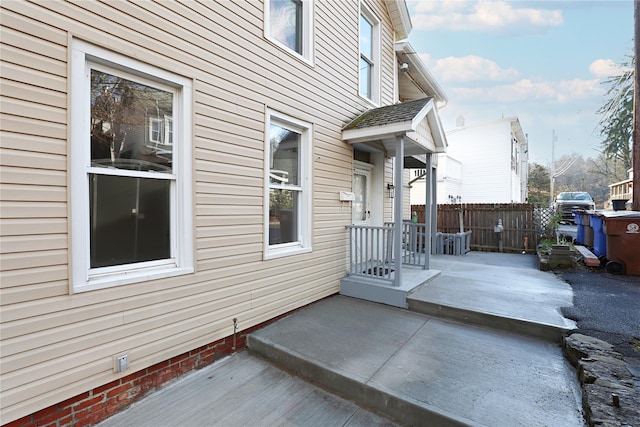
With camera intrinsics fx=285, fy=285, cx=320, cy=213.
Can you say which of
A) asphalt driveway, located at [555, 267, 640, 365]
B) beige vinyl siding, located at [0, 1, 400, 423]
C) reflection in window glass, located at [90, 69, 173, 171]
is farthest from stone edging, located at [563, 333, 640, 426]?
A: reflection in window glass, located at [90, 69, 173, 171]

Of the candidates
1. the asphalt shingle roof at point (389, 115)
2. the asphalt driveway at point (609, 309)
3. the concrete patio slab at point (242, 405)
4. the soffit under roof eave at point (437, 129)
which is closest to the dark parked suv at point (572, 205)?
the asphalt driveway at point (609, 309)

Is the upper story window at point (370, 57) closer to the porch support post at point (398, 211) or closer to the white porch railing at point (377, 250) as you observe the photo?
the porch support post at point (398, 211)

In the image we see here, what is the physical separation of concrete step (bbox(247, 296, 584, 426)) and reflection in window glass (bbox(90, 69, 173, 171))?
2241mm

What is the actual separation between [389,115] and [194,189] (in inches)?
130

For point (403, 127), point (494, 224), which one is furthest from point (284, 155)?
point (494, 224)

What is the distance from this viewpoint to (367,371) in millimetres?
2576

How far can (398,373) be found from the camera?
2543 millimetres

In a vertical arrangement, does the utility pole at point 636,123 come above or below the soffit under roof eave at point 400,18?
below

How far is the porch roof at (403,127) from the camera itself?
4.27 metres

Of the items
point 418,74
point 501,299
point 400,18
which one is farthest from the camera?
point 418,74

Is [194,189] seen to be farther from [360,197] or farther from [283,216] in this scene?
[360,197]

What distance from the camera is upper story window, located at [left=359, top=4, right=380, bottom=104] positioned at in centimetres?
588

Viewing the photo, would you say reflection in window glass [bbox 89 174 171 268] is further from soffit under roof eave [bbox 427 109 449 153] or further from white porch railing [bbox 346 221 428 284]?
soffit under roof eave [bbox 427 109 449 153]

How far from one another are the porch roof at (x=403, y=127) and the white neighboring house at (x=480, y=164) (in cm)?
967
